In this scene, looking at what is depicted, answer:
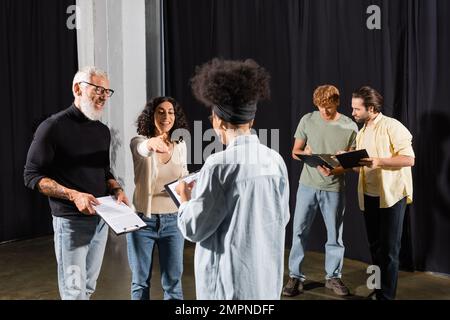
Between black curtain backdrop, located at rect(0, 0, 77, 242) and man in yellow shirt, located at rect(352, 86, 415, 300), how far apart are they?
3412 millimetres

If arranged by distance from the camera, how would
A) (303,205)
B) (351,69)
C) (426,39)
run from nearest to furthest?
(303,205), (426,39), (351,69)

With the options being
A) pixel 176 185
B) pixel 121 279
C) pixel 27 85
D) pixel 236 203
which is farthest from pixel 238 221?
pixel 27 85

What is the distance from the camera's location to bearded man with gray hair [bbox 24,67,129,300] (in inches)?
94.0

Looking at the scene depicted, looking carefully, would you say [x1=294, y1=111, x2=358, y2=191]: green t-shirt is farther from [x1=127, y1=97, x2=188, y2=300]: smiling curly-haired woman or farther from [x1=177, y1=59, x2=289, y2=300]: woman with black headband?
[x1=177, y1=59, x2=289, y2=300]: woman with black headband

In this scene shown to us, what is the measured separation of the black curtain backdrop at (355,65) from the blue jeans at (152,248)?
2.12 meters

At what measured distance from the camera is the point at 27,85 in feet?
17.6

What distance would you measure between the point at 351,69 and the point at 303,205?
1.39 m

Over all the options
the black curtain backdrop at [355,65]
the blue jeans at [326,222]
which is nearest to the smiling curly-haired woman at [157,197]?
the blue jeans at [326,222]

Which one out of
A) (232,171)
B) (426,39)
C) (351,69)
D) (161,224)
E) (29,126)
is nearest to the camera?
(232,171)

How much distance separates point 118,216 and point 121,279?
5.63 ft

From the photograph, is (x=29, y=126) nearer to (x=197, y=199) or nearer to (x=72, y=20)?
(x=72, y=20)

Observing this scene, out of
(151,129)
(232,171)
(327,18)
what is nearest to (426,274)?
(327,18)

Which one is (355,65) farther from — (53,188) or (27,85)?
(27,85)

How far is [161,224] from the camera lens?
2.65m
